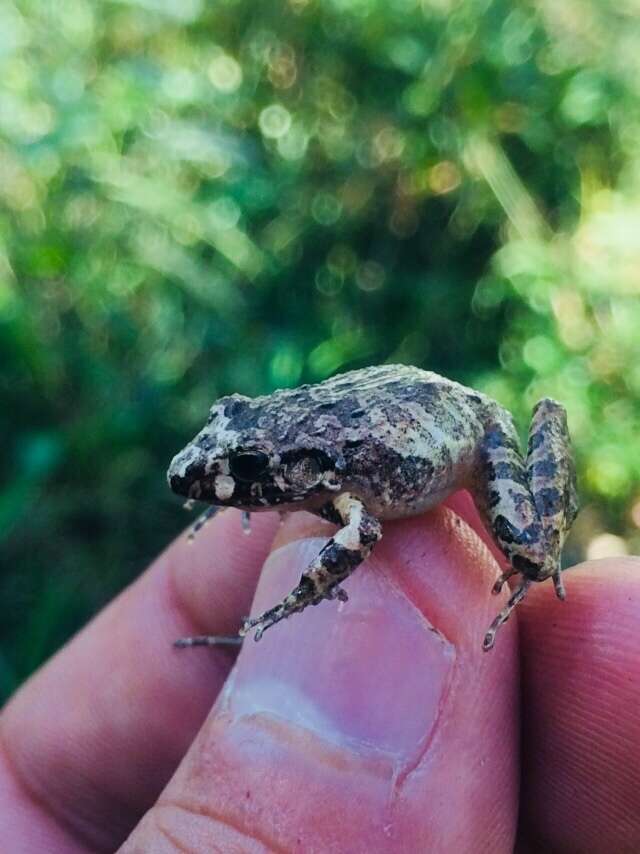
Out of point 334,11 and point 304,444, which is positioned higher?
point 334,11

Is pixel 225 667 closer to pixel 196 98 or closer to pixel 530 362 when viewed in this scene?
pixel 530 362

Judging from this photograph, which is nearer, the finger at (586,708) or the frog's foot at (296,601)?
the frog's foot at (296,601)

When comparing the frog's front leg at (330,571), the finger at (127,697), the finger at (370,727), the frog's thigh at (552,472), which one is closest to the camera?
the finger at (370,727)

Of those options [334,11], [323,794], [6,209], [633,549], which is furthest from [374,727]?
[334,11]

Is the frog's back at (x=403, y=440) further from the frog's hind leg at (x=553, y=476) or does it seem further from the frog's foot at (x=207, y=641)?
the frog's foot at (x=207, y=641)

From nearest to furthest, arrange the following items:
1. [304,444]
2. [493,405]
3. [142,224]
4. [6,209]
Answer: [304,444] < [493,405] < [6,209] < [142,224]

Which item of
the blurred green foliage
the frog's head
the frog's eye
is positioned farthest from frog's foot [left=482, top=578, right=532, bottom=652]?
the blurred green foliage

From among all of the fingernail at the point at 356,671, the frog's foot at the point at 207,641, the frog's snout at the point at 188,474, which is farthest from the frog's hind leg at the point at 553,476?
the frog's foot at the point at 207,641

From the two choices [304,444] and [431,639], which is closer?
[431,639]
